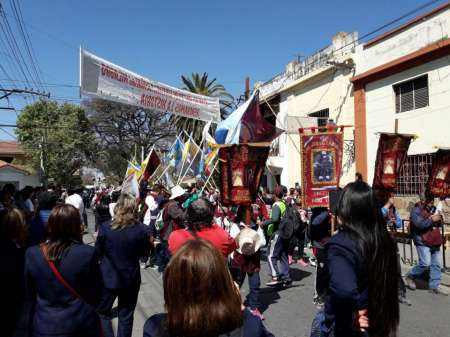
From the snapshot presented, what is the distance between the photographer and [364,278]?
2.46 m

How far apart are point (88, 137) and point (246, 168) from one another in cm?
3556

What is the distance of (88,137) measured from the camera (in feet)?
132

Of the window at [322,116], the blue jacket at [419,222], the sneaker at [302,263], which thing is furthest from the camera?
the window at [322,116]

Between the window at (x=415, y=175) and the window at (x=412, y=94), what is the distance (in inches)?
68.1

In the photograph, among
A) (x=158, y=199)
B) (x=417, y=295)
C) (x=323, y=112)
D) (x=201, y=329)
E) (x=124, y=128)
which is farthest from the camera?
(x=124, y=128)

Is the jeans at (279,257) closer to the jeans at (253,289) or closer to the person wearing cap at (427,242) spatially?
the jeans at (253,289)

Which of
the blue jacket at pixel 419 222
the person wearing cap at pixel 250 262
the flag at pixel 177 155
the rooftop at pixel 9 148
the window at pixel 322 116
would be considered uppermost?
the rooftop at pixel 9 148

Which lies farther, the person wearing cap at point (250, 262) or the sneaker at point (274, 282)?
the sneaker at point (274, 282)

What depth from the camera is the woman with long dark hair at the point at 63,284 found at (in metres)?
2.96

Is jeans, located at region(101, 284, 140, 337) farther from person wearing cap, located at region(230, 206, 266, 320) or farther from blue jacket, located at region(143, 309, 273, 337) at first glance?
blue jacket, located at region(143, 309, 273, 337)

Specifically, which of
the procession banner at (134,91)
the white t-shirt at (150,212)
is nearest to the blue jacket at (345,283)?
the procession banner at (134,91)

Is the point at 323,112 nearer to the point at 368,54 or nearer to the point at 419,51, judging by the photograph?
the point at 368,54

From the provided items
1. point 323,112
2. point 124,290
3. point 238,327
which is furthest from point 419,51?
point 238,327

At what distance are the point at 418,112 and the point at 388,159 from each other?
247 inches
